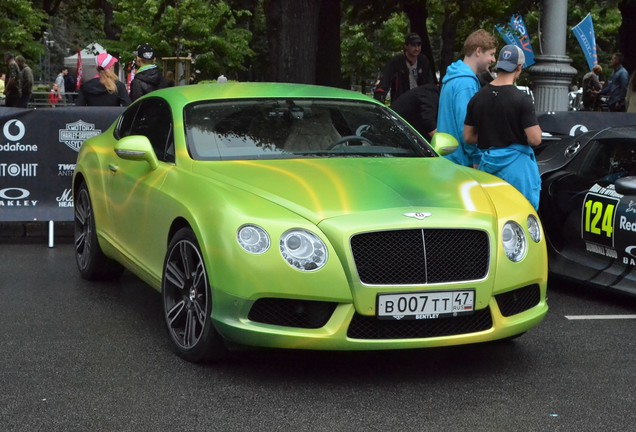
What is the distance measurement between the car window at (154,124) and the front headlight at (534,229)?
2.11m

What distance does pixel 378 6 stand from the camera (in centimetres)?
2423

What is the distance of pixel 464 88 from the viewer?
8.32 meters

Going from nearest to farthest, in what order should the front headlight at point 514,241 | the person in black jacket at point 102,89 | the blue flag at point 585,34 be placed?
the front headlight at point 514,241, the person in black jacket at point 102,89, the blue flag at point 585,34

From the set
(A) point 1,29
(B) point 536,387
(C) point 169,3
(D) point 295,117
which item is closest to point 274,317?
(B) point 536,387

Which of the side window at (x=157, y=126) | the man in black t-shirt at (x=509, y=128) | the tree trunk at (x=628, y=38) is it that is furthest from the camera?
the tree trunk at (x=628, y=38)

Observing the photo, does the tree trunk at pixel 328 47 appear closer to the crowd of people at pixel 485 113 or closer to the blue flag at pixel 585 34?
the blue flag at pixel 585 34

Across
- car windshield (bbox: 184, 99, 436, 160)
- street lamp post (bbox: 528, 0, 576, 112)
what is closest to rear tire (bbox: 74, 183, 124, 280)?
car windshield (bbox: 184, 99, 436, 160)

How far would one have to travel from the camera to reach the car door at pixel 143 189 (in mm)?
6629

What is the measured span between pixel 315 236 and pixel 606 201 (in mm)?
3170

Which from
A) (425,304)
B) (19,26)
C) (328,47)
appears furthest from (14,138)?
(19,26)

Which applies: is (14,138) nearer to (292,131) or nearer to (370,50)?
(292,131)

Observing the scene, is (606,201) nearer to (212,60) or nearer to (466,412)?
(466,412)

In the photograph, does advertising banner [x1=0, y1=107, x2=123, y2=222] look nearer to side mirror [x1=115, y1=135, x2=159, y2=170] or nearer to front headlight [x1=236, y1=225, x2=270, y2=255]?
side mirror [x1=115, y1=135, x2=159, y2=170]

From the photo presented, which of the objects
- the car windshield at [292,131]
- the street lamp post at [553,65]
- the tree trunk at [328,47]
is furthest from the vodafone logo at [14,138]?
the tree trunk at [328,47]
